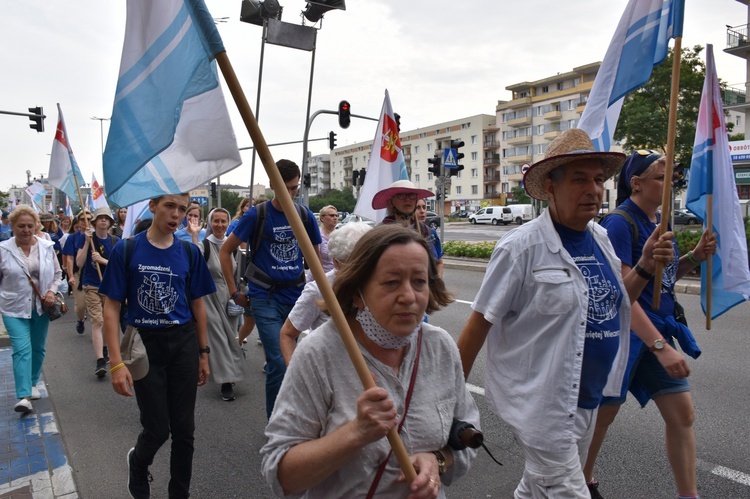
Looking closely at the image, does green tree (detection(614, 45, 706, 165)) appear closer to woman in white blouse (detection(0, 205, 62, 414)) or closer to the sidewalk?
woman in white blouse (detection(0, 205, 62, 414))

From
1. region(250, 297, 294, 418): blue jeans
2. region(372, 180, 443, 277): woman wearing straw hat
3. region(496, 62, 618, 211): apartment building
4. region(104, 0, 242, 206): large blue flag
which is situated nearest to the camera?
region(104, 0, 242, 206): large blue flag

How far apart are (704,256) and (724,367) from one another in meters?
3.30

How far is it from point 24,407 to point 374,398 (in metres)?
5.08

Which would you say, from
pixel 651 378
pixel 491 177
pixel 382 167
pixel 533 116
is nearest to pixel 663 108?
pixel 382 167

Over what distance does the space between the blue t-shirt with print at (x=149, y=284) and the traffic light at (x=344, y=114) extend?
64.9 ft

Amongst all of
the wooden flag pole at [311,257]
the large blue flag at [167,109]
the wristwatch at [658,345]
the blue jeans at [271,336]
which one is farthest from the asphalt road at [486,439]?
the large blue flag at [167,109]

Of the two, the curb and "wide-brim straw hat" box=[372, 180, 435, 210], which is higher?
"wide-brim straw hat" box=[372, 180, 435, 210]

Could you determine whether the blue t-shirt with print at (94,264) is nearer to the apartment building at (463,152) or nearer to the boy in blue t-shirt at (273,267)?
the boy in blue t-shirt at (273,267)

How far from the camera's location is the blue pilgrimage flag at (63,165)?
18.7 ft

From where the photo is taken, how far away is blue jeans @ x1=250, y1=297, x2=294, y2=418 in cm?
423

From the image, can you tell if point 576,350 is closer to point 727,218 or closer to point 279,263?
point 727,218

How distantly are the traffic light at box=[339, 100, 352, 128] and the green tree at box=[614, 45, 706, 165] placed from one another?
14332mm

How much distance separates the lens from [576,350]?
2420mm

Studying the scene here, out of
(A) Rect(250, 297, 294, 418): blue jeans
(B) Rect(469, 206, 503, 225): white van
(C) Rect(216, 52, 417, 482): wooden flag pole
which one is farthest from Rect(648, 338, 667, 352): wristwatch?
(B) Rect(469, 206, 503, 225): white van
